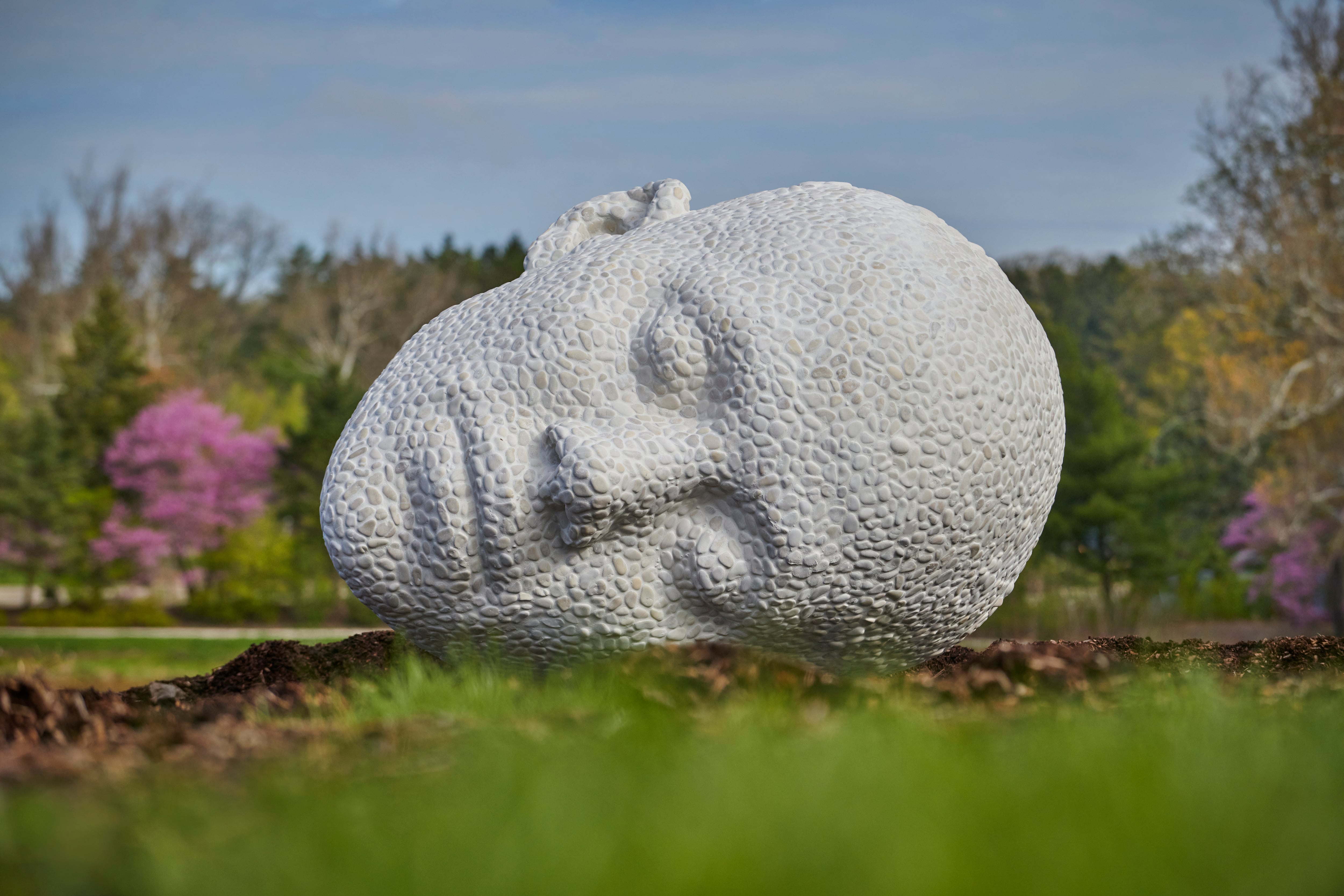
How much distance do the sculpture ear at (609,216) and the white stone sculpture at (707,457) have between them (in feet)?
2.34

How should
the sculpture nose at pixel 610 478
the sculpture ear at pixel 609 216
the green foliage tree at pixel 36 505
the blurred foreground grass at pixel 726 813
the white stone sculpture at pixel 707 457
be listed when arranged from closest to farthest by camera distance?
the blurred foreground grass at pixel 726 813
the sculpture nose at pixel 610 478
the white stone sculpture at pixel 707 457
the sculpture ear at pixel 609 216
the green foliage tree at pixel 36 505

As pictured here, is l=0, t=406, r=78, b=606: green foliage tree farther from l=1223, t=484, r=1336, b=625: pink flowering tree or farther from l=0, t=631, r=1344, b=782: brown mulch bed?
l=1223, t=484, r=1336, b=625: pink flowering tree

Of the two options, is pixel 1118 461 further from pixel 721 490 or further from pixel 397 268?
pixel 397 268

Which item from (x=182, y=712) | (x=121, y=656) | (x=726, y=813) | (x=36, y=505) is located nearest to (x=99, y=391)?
(x=36, y=505)

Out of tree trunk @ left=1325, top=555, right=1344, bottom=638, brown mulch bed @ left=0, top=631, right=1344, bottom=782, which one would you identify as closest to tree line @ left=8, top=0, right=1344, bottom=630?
tree trunk @ left=1325, top=555, right=1344, bottom=638

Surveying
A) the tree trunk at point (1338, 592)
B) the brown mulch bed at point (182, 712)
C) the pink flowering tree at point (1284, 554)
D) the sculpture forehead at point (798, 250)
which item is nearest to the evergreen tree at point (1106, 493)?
the pink flowering tree at point (1284, 554)

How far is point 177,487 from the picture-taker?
16141mm

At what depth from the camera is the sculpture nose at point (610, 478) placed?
3.51 metres

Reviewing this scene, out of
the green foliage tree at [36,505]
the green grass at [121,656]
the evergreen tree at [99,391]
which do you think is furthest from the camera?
the evergreen tree at [99,391]

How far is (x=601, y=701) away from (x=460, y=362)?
1.41 meters

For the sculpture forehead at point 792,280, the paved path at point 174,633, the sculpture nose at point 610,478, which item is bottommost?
the paved path at point 174,633

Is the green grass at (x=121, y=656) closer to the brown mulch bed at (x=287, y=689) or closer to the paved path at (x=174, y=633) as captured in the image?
the paved path at (x=174, y=633)

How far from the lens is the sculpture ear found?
476 centimetres

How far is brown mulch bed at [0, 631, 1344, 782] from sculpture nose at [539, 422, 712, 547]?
1.53 ft
